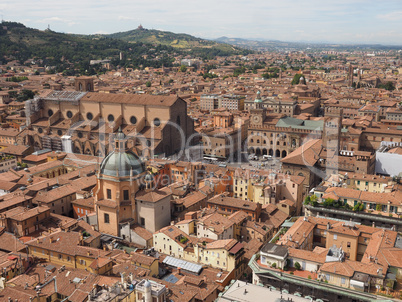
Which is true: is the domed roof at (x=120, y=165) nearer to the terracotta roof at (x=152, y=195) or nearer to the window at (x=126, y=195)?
the window at (x=126, y=195)

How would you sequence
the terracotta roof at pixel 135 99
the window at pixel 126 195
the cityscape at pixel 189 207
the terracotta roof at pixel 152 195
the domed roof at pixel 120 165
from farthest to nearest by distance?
the terracotta roof at pixel 135 99
the window at pixel 126 195
the domed roof at pixel 120 165
the terracotta roof at pixel 152 195
the cityscape at pixel 189 207

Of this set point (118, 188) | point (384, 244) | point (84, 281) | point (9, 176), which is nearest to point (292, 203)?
point (384, 244)

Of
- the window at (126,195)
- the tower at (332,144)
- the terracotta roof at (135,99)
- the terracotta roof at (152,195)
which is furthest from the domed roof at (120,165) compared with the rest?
the terracotta roof at (135,99)

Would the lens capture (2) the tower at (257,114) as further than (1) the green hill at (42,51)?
No

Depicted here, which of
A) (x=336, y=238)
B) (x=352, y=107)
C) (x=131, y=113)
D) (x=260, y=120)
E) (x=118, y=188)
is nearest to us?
(x=336, y=238)

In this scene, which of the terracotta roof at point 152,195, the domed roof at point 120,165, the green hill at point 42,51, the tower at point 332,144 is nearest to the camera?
the terracotta roof at point 152,195

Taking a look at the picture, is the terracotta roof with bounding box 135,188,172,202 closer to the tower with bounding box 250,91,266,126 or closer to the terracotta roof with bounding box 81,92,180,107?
the terracotta roof with bounding box 81,92,180,107

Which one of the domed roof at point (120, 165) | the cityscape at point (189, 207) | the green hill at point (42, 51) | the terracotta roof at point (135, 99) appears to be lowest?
the cityscape at point (189, 207)

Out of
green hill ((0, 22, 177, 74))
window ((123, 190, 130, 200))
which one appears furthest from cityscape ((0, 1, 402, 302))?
green hill ((0, 22, 177, 74))

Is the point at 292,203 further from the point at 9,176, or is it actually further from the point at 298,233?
the point at 9,176
